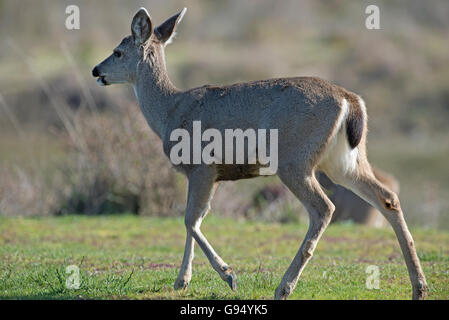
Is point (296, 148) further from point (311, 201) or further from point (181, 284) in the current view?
point (181, 284)

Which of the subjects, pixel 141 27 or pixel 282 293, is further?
pixel 141 27

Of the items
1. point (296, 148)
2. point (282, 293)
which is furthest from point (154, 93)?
point (282, 293)

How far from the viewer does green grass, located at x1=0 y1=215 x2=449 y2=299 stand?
724 cm

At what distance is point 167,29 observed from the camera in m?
8.52

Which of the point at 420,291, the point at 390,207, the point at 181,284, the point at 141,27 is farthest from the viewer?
the point at 141,27

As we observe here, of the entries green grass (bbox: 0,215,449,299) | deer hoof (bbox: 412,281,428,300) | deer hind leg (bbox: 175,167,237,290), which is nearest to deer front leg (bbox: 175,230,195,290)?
deer hind leg (bbox: 175,167,237,290)

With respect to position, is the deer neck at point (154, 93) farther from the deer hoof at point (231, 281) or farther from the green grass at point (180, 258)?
the deer hoof at point (231, 281)

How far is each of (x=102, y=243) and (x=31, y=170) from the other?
282 inches

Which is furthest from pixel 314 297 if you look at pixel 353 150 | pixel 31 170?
pixel 31 170

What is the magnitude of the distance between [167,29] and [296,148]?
2478 mm

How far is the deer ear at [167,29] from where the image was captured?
8484 mm

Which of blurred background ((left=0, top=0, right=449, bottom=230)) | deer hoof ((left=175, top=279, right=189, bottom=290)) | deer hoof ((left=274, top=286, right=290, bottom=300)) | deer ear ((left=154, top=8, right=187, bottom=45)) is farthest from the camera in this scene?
blurred background ((left=0, top=0, right=449, bottom=230))

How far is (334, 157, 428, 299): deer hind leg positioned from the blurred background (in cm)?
718

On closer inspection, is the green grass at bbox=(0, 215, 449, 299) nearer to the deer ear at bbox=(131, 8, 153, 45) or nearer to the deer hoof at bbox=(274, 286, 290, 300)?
the deer hoof at bbox=(274, 286, 290, 300)
